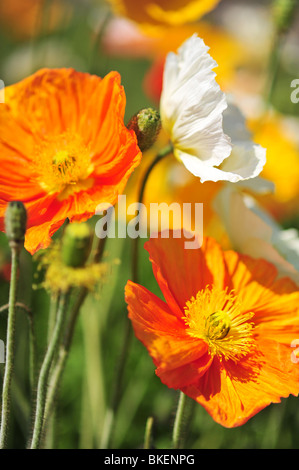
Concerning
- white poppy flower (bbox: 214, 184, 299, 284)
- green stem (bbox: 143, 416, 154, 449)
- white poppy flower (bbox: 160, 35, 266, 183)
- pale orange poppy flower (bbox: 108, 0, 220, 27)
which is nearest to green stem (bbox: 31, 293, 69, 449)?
green stem (bbox: 143, 416, 154, 449)

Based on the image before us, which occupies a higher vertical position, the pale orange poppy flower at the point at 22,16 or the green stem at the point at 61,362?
the pale orange poppy flower at the point at 22,16

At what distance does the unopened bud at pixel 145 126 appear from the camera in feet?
2.74

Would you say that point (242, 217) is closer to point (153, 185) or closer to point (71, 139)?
point (71, 139)

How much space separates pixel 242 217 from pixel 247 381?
0.31m

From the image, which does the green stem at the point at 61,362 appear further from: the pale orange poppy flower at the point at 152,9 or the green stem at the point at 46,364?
the pale orange poppy flower at the point at 152,9

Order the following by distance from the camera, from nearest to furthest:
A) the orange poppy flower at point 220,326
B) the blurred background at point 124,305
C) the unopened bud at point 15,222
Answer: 1. the unopened bud at point 15,222
2. the orange poppy flower at point 220,326
3. the blurred background at point 124,305

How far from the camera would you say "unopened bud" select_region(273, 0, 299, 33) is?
137 cm

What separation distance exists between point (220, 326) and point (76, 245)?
0.29 meters

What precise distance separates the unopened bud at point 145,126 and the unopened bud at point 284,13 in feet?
2.21

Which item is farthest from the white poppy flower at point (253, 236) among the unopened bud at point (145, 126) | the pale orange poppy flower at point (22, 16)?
the pale orange poppy flower at point (22, 16)

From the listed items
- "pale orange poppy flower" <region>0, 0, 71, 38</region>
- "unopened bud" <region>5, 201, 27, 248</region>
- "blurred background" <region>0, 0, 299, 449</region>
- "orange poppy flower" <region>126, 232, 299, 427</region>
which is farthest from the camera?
"pale orange poppy flower" <region>0, 0, 71, 38</region>

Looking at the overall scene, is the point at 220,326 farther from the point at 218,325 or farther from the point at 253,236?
the point at 253,236

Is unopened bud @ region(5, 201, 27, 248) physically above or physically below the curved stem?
above

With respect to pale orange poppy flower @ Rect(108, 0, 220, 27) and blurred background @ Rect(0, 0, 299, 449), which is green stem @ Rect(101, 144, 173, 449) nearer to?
blurred background @ Rect(0, 0, 299, 449)
